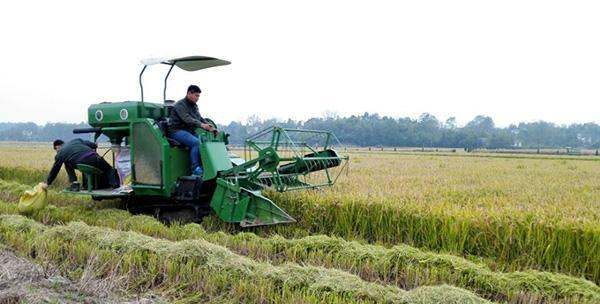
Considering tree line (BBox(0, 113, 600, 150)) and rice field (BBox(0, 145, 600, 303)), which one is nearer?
rice field (BBox(0, 145, 600, 303))

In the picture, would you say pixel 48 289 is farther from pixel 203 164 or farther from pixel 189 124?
pixel 189 124

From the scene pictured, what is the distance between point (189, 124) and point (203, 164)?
664 mm

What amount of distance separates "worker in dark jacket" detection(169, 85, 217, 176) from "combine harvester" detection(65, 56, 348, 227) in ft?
0.39

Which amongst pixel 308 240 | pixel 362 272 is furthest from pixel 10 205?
pixel 362 272

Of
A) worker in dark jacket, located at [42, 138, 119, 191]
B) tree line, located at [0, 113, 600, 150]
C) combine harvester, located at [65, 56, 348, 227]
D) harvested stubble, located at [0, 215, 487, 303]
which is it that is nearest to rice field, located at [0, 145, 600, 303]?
harvested stubble, located at [0, 215, 487, 303]

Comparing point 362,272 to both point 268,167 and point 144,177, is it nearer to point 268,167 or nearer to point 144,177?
point 268,167

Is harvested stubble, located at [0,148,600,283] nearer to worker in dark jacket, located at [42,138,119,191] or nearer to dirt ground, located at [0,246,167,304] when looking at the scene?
worker in dark jacket, located at [42,138,119,191]

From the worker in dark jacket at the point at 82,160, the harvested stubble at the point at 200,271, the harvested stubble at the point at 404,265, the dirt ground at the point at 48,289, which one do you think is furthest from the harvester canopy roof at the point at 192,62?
the dirt ground at the point at 48,289

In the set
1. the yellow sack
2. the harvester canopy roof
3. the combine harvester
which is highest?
the harvester canopy roof

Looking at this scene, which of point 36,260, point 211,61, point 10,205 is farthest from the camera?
point 10,205

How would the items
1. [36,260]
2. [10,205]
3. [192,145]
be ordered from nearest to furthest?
1. [36,260]
2. [192,145]
3. [10,205]

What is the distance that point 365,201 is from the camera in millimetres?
6977

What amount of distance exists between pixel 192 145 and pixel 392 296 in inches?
169

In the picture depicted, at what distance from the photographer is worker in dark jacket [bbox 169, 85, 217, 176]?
745 cm
